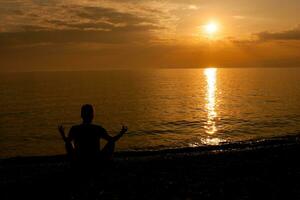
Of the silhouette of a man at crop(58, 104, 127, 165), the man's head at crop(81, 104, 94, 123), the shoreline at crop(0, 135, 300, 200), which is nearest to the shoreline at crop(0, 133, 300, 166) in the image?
the shoreline at crop(0, 135, 300, 200)

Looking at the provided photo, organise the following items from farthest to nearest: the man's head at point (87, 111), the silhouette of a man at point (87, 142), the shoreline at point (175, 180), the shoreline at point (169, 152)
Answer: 1. the shoreline at point (169, 152)
2. the shoreline at point (175, 180)
3. the silhouette of a man at point (87, 142)
4. the man's head at point (87, 111)

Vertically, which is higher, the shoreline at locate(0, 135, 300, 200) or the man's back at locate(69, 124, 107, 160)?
the man's back at locate(69, 124, 107, 160)

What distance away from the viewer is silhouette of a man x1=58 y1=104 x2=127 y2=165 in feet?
38.9

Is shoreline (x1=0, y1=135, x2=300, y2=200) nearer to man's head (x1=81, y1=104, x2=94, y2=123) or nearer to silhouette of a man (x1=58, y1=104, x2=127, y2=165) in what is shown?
silhouette of a man (x1=58, y1=104, x2=127, y2=165)

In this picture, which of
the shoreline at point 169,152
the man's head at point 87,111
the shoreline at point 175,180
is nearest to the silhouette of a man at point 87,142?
the man's head at point 87,111

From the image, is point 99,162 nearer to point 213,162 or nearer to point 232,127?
point 213,162

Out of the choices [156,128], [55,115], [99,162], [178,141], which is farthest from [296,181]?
[55,115]

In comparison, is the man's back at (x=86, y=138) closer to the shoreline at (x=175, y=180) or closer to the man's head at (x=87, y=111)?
the man's head at (x=87, y=111)

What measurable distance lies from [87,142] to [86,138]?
0.17 metres

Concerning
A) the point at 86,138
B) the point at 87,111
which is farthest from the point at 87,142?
the point at 87,111

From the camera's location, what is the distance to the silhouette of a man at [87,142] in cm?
1187

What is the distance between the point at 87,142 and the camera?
12.1 metres

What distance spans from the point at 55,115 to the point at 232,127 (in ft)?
90.4

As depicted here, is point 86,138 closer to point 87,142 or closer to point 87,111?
point 87,142
